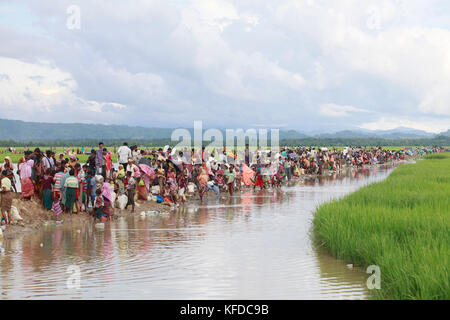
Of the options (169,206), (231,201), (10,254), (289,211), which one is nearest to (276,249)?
(10,254)

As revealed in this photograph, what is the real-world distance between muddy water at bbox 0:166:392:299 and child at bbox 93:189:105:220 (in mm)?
506

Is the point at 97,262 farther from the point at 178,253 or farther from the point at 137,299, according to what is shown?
the point at 137,299

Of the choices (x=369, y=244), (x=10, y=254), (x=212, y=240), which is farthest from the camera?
(x=212, y=240)

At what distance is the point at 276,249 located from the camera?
12133 millimetres

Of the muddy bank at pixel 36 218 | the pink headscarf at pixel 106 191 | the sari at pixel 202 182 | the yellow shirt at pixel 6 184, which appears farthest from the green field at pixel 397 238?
the yellow shirt at pixel 6 184

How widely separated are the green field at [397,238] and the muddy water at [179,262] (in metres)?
0.44

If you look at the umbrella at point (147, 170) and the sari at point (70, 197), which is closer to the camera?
the sari at point (70, 197)

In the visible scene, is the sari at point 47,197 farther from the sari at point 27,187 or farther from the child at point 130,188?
the child at point 130,188

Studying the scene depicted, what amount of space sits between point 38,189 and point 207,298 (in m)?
10.00

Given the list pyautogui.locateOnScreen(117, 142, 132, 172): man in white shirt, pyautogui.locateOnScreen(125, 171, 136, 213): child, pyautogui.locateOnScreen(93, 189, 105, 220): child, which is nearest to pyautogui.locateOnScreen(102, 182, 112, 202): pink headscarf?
pyautogui.locateOnScreen(93, 189, 105, 220): child

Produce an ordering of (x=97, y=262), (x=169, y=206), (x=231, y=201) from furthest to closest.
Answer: (x=231, y=201)
(x=169, y=206)
(x=97, y=262)

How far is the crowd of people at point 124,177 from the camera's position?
16000 mm

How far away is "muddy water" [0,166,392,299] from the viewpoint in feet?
28.2

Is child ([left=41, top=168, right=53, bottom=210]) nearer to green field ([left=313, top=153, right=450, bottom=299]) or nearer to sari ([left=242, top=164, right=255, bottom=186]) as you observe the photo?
green field ([left=313, top=153, right=450, bottom=299])
